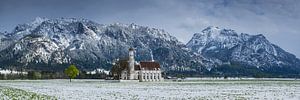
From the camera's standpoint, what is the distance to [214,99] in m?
47.9

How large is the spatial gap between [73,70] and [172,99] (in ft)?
483

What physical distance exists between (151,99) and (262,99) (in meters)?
12.2

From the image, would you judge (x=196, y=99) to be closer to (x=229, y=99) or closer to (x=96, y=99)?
(x=229, y=99)

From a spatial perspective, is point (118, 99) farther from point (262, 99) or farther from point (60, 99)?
point (262, 99)

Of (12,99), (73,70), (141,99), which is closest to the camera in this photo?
(12,99)

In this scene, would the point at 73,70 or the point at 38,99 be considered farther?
the point at 73,70

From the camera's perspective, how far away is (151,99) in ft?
155

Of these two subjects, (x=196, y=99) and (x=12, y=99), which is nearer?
(x=12, y=99)

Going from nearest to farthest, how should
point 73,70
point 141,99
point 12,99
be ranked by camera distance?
point 12,99 → point 141,99 → point 73,70

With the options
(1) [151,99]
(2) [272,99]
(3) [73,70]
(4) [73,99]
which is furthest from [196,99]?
(3) [73,70]

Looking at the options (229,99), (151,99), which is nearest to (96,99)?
(151,99)

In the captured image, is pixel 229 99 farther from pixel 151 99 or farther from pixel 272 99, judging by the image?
pixel 151 99

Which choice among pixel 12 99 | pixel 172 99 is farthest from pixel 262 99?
pixel 12 99

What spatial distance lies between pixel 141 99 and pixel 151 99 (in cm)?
109
